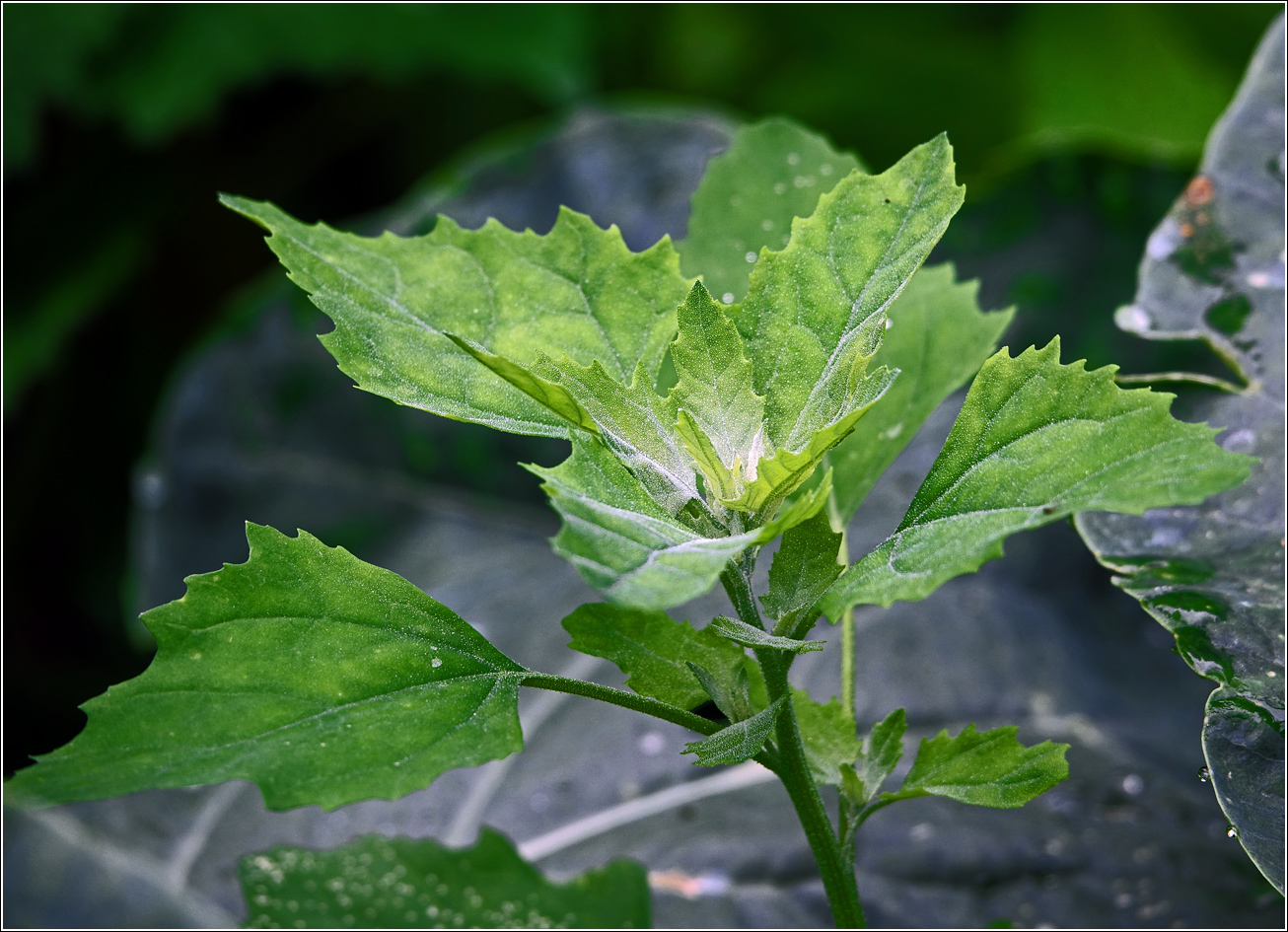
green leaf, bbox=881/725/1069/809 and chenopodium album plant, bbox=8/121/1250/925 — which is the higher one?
chenopodium album plant, bbox=8/121/1250/925

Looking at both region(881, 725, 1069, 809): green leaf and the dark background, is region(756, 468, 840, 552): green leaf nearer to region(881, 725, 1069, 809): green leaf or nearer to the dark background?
region(881, 725, 1069, 809): green leaf

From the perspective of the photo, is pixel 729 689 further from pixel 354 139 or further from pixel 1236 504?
pixel 354 139

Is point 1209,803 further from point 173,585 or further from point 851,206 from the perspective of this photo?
point 173,585

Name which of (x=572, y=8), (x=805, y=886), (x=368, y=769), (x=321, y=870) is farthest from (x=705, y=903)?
(x=572, y=8)

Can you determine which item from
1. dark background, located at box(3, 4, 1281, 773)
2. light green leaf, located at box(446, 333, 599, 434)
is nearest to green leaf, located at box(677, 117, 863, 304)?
light green leaf, located at box(446, 333, 599, 434)

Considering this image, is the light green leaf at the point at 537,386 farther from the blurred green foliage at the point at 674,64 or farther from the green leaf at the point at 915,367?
the blurred green foliage at the point at 674,64

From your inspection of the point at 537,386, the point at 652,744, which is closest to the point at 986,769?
the point at 537,386

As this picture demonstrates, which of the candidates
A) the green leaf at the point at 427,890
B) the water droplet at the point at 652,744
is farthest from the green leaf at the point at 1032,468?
the water droplet at the point at 652,744
